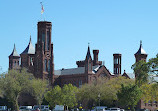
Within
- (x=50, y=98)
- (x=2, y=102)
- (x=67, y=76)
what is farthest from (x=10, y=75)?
(x=67, y=76)

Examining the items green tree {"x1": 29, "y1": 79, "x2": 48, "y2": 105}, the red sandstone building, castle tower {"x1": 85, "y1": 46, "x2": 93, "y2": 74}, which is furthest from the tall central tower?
green tree {"x1": 29, "y1": 79, "x2": 48, "y2": 105}

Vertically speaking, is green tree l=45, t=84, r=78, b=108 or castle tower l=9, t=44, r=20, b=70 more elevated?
castle tower l=9, t=44, r=20, b=70

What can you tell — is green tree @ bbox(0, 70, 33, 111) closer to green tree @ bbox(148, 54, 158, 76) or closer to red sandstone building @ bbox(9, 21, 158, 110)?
red sandstone building @ bbox(9, 21, 158, 110)

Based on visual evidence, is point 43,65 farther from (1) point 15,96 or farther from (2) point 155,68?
(2) point 155,68

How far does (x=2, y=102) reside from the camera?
422 ft

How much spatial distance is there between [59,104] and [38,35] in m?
33.0

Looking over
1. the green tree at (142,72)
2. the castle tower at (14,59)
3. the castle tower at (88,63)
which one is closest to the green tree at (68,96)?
the castle tower at (88,63)

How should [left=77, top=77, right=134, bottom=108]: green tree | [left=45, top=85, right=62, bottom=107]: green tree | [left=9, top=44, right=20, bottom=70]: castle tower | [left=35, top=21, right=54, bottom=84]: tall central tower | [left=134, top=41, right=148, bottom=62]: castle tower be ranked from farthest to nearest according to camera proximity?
[left=9, top=44, right=20, bottom=70]: castle tower, [left=35, top=21, right=54, bottom=84]: tall central tower, [left=134, top=41, right=148, bottom=62]: castle tower, [left=45, top=85, right=62, bottom=107]: green tree, [left=77, top=77, right=134, bottom=108]: green tree

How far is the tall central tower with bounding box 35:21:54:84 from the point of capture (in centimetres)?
13477

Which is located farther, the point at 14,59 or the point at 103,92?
the point at 14,59

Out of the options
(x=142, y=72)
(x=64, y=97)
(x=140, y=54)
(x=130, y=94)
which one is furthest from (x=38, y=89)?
(x=142, y=72)

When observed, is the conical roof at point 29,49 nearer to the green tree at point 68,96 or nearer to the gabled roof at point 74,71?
the gabled roof at point 74,71

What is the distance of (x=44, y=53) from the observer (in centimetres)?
13612

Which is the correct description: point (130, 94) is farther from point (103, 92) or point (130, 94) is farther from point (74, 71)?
point (74, 71)
